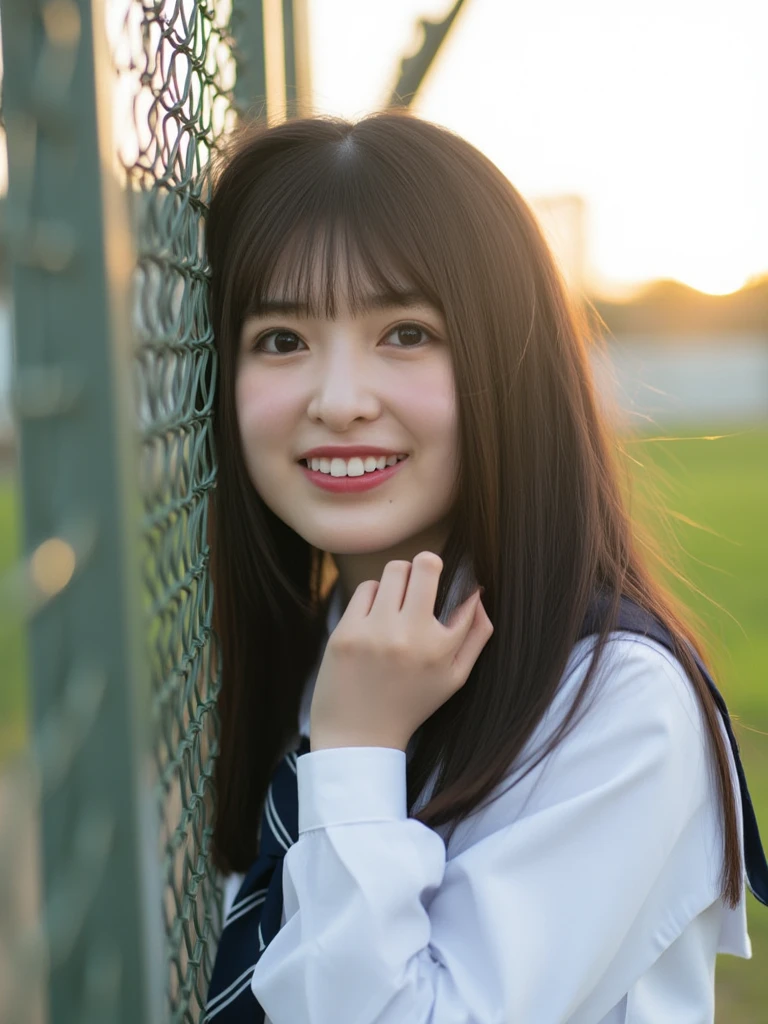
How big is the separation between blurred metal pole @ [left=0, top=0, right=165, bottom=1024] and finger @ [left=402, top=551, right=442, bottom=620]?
2.14ft

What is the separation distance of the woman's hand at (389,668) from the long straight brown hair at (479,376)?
0.09 metres

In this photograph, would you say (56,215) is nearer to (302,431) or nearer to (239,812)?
(302,431)

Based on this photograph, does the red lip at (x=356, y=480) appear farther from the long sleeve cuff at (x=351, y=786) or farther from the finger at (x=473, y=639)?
the long sleeve cuff at (x=351, y=786)

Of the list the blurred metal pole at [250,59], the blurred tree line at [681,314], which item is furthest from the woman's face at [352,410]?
the blurred tree line at [681,314]

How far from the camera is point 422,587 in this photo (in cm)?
134

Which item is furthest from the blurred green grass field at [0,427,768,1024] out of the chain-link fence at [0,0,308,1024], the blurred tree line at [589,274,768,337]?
the blurred tree line at [589,274,768,337]

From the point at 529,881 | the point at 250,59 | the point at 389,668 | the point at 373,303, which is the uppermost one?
the point at 250,59

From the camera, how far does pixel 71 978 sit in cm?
68

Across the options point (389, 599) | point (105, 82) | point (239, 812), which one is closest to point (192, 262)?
point (389, 599)

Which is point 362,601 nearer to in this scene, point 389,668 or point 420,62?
point 389,668

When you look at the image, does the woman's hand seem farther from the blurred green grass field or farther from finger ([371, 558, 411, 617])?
the blurred green grass field

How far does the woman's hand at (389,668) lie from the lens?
51.0 inches

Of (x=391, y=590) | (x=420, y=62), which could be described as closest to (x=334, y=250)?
(x=391, y=590)

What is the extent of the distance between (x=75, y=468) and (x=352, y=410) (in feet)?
2.38
